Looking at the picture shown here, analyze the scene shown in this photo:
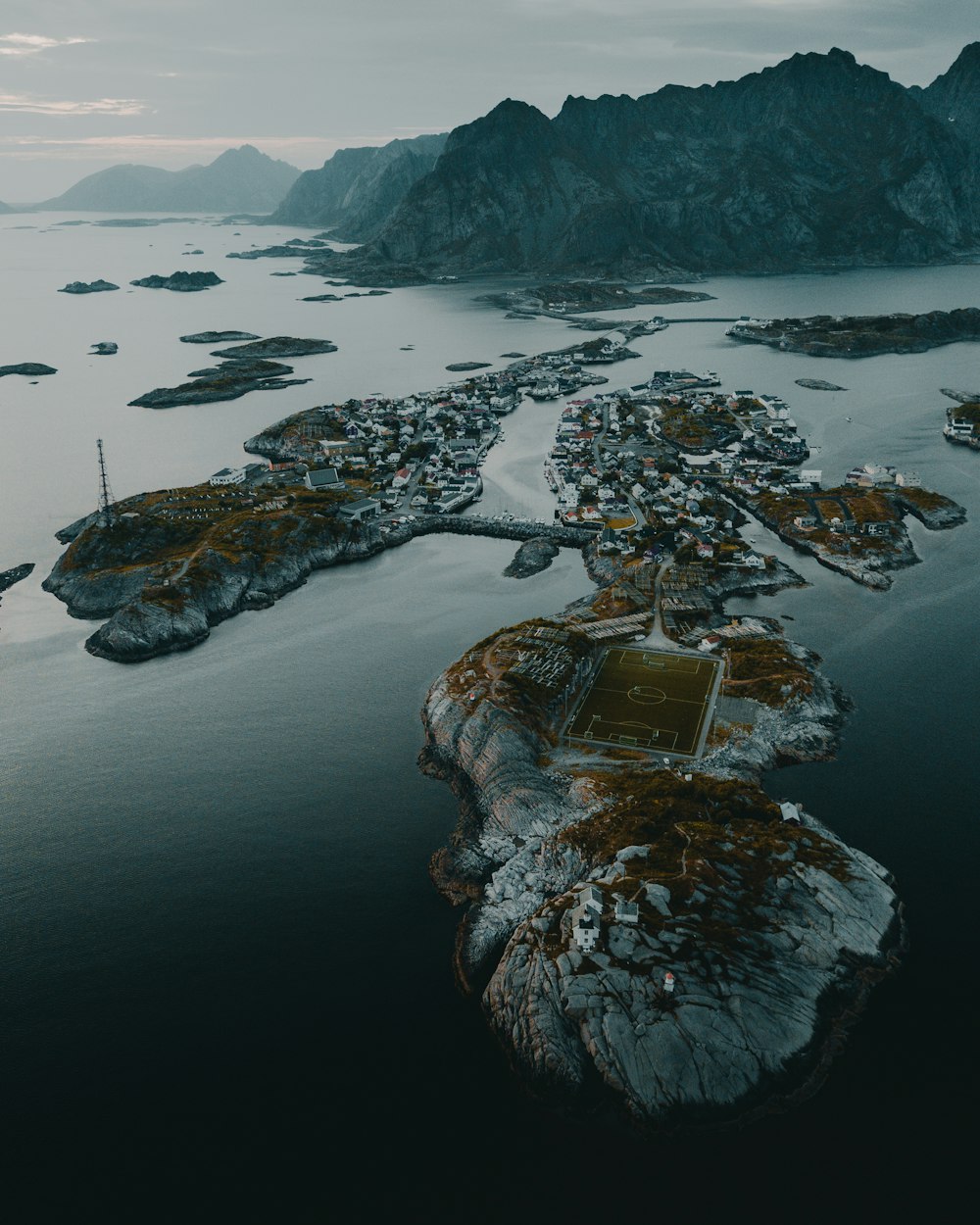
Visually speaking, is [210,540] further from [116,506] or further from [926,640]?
[926,640]

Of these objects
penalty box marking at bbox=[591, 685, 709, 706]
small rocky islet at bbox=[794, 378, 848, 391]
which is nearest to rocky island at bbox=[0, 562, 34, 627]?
penalty box marking at bbox=[591, 685, 709, 706]

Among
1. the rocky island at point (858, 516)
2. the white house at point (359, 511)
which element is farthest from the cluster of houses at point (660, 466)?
the white house at point (359, 511)

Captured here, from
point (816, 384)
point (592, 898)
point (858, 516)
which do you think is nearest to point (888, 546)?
point (858, 516)

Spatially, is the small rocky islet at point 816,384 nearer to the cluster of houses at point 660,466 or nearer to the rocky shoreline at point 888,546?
the cluster of houses at point 660,466

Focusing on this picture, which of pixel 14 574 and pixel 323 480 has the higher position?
pixel 323 480

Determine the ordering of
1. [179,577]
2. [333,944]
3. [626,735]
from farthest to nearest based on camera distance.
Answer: [179,577] < [626,735] < [333,944]

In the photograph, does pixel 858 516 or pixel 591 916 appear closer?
pixel 591 916

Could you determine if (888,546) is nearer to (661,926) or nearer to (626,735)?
(626,735)
